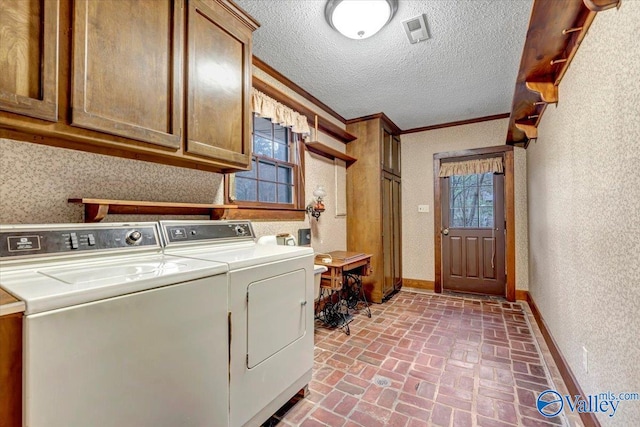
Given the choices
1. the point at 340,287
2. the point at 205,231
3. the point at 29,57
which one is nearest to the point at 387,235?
the point at 340,287

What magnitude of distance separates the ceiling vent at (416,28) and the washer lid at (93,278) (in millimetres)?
2099

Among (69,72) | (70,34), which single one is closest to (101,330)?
(69,72)

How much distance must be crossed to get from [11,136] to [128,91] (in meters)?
0.52

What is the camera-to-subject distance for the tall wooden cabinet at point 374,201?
388cm

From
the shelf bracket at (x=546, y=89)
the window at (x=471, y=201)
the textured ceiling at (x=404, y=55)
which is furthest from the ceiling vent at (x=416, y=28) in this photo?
the window at (x=471, y=201)

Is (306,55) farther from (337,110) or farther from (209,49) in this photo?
(337,110)

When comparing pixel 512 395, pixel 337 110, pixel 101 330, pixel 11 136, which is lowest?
pixel 512 395

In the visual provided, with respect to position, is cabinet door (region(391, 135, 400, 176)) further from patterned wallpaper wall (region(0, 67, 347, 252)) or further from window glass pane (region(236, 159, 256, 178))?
patterned wallpaper wall (region(0, 67, 347, 252))

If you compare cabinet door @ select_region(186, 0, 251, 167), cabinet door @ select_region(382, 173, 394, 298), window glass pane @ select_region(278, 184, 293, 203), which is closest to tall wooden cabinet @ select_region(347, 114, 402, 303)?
cabinet door @ select_region(382, 173, 394, 298)

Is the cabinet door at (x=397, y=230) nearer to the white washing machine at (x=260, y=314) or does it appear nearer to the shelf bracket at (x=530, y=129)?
the shelf bracket at (x=530, y=129)

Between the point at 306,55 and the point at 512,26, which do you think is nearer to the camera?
the point at 512,26

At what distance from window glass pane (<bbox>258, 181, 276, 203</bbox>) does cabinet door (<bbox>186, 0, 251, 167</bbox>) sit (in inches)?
31.4

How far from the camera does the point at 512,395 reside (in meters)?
1.88

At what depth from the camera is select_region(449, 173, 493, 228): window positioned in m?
4.13
